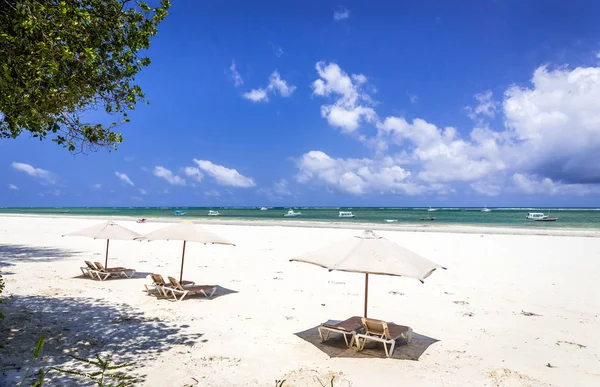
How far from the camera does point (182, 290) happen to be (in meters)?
10.6

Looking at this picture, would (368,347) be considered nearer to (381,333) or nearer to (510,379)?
(381,333)

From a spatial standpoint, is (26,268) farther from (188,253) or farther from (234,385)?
(234,385)

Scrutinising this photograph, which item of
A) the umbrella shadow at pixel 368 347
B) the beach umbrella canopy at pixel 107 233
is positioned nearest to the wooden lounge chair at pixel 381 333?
the umbrella shadow at pixel 368 347

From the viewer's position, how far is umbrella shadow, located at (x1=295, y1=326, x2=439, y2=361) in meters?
7.04

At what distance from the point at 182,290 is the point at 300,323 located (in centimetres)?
352

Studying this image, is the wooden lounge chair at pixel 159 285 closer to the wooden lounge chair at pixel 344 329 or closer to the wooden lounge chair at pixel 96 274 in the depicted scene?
the wooden lounge chair at pixel 96 274

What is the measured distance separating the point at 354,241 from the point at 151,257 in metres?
13.3

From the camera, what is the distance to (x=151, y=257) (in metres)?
18.3

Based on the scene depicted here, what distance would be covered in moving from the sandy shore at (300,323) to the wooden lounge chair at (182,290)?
0.23m

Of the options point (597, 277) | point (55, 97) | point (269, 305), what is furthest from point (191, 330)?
point (597, 277)

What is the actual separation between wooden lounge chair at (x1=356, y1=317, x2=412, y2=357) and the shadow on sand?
3016 mm

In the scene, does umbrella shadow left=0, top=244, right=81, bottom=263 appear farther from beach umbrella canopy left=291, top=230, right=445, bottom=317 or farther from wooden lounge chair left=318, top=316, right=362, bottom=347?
beach umbrella canopy left=291, top=230, right=445, bottom=317

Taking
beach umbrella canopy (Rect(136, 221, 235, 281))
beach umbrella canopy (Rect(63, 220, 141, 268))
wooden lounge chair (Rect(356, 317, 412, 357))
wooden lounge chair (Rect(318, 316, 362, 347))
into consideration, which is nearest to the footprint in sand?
wooden lounge chair (Rect(356, 317, 412, 357))

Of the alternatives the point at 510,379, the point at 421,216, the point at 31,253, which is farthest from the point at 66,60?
the point at 421,216
